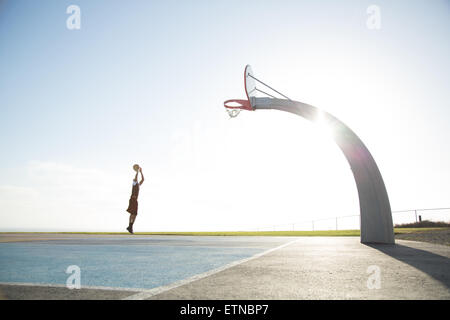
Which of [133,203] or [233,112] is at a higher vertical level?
[233,112]

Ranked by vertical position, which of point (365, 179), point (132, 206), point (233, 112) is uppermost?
point (233, 112)

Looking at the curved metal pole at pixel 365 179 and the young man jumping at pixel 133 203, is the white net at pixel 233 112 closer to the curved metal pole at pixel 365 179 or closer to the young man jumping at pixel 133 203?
the curved metal pole at pixel 365 179

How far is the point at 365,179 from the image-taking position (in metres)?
12.5

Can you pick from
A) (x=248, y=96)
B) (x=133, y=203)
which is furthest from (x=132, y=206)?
(x=248, y=96)

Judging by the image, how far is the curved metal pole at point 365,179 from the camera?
1188cm

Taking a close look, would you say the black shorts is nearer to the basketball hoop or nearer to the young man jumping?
the young man jumping

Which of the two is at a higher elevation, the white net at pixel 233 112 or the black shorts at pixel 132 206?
the white net at pixel 233 112

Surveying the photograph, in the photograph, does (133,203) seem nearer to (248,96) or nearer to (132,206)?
(132,206)

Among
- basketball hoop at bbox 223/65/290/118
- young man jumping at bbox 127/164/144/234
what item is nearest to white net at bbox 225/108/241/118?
basketball hoop at bbox 223/65/290/118

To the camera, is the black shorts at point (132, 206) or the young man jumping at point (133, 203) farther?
the black shorts at point (132, 206)

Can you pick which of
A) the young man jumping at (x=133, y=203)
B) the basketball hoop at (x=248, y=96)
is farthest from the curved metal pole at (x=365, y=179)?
the young man jumping at (x=133, y=203)

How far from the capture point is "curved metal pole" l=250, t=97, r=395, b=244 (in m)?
11.9
